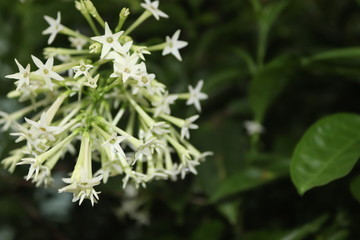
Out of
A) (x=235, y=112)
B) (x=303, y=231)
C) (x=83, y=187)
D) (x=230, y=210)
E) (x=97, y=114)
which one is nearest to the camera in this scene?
(x=83, y=187)

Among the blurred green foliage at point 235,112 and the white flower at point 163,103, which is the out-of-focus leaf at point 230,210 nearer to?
the blurred green foliage at point 235,112

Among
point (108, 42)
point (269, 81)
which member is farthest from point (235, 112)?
point (108, 42)

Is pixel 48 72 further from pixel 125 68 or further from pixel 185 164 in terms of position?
pixel 185 164

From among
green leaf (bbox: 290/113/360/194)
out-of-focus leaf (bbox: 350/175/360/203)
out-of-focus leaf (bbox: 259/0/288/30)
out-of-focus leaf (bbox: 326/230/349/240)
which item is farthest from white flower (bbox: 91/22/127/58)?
out-of-focus leaf (bbox: 326/230/349/240)

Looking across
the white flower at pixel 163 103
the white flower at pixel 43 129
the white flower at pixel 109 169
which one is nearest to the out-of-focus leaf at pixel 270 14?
the white flower at pixel 163 103

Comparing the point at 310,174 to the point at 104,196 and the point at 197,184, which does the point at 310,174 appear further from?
the point at 104,196

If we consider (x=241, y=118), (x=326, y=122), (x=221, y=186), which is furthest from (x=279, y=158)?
(x=241, y=118)

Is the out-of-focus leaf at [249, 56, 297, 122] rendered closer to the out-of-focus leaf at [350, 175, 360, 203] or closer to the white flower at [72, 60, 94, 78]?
the out-of-focus leaf at [350, 175, 360, 203]

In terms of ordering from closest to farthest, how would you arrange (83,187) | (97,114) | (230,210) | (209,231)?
1. (83,187)
2. (97,114)
3. (230,210)
4. (209,231)
